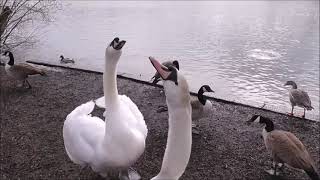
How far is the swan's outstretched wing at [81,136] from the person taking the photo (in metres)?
3.60

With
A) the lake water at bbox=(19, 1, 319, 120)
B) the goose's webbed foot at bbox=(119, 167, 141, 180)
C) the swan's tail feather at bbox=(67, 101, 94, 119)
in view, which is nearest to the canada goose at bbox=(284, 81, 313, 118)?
the lake water at bbox=(19, 1, 319, 120)

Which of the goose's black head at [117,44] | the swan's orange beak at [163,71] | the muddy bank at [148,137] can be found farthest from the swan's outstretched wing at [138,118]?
the swan's orange beak at [163,71]

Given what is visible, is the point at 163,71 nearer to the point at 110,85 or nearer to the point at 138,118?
the point at 110,85

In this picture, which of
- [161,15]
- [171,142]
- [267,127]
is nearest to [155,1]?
[161,15]

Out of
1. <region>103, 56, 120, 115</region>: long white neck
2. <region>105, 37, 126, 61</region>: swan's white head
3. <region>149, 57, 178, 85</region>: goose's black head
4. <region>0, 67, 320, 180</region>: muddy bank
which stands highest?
<region>149, 57, 178, 85</region>: goose's black head

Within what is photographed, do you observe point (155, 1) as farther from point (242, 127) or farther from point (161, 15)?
point (242, 127)

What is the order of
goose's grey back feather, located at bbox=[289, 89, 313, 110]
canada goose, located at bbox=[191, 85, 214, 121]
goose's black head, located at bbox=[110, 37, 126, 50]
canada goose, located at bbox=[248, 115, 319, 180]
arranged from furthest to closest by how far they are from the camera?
1. goose's grey back feather, located at bbox=[289, 89, 313, 110]
2. canada goose, located at bbox=[191, 85, 214, 121]
3. canada goose, located at bbox=[248, 115, 319, 180]
4. goose's black head, located at bbox=[110, 37, 126, 50]

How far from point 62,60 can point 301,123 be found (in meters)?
5.61

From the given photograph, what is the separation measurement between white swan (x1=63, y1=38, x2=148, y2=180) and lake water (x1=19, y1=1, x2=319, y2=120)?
130 inches

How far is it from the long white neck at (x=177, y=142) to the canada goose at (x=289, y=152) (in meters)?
2.08

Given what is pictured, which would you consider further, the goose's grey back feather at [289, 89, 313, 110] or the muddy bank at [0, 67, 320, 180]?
the goose's grey back feather at [289, 89, 313, 110]

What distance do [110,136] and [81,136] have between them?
45cm

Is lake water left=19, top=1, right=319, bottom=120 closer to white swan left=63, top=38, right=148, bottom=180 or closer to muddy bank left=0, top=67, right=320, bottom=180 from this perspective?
muddy bank left=0, top=67, right=320, bottom=180

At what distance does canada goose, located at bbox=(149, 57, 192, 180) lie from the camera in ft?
6.56
